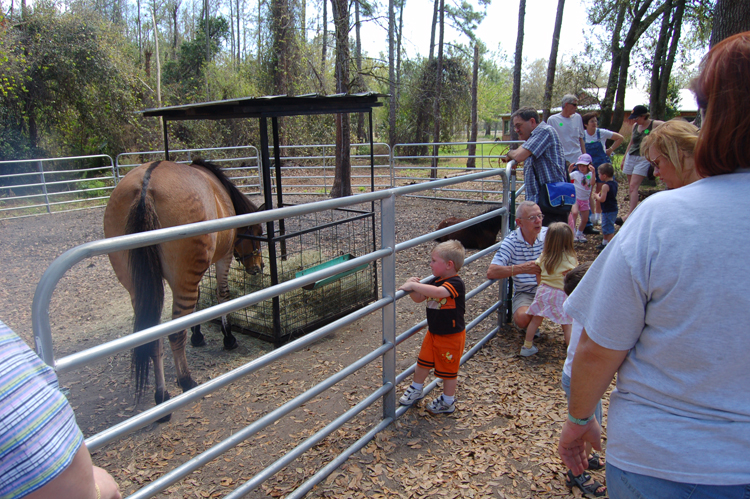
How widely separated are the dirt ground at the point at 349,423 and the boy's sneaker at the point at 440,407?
0.05m

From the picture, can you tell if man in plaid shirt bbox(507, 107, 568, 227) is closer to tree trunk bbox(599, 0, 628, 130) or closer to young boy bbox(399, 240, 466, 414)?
young boy bbox(399, 240, 466, 414)

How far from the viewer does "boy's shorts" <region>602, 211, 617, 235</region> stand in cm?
619

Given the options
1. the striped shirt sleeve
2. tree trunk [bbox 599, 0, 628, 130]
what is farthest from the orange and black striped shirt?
tree trunk [bbox 599, 0, 628, 130]

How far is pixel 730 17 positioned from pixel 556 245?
5537mm

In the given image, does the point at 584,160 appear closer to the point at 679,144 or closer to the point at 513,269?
the point at 513,269

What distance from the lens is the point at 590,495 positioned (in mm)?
2203

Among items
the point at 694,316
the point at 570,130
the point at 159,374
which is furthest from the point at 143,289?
the point at 570,130

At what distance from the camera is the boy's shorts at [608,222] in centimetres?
619

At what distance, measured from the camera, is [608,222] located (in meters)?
6.23

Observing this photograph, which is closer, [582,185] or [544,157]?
[544,157]

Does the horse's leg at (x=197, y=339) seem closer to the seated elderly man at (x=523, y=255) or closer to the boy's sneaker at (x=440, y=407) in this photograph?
the boy's sneaker at (x=440, y=407)

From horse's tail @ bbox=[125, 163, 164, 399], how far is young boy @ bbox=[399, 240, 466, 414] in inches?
63.8

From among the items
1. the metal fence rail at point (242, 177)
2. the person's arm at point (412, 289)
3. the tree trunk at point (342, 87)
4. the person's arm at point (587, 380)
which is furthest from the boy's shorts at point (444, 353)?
the tree trunk at point (342, 87)

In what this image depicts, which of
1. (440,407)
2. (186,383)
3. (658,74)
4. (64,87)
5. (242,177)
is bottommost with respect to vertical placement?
(186,383)
